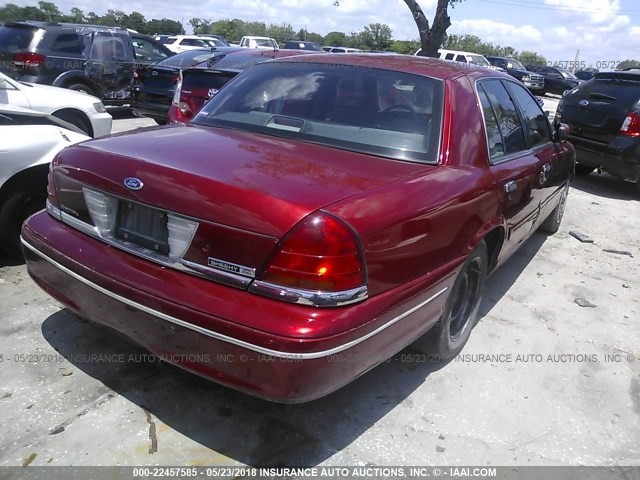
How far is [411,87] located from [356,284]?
150 centimetres

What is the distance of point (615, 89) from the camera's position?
8.09 m

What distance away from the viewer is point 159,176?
2.38 m

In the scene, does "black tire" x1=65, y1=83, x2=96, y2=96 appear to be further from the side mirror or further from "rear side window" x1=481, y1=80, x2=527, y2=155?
"rear side window" x1=481, y1=80, x2=527, y2=155

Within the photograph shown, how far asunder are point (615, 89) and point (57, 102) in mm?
7390

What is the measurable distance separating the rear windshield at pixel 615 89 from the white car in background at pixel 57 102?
679 cm

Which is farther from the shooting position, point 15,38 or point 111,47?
point 111,47

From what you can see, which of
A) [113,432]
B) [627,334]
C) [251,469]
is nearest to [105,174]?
[113,432]

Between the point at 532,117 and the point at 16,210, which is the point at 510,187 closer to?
the point at 532,117

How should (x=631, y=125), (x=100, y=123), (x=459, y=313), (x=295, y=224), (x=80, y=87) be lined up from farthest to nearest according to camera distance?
(x=80, y=87)
(x=631, y=125)
(x=100, y=123)
(x=459, y=313)
(x=295, y=224)

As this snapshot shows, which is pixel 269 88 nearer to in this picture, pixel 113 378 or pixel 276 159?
pixel 276 159

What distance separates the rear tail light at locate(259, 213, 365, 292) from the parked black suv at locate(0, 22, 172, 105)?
→ 947 centimetres

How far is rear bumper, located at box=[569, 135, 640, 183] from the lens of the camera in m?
7.59

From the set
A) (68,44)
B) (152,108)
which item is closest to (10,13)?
(68,44)

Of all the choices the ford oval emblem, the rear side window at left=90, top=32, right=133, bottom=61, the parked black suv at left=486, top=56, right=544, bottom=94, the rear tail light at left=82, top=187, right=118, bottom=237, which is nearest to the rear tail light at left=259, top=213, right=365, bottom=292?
the ford oval emblem
